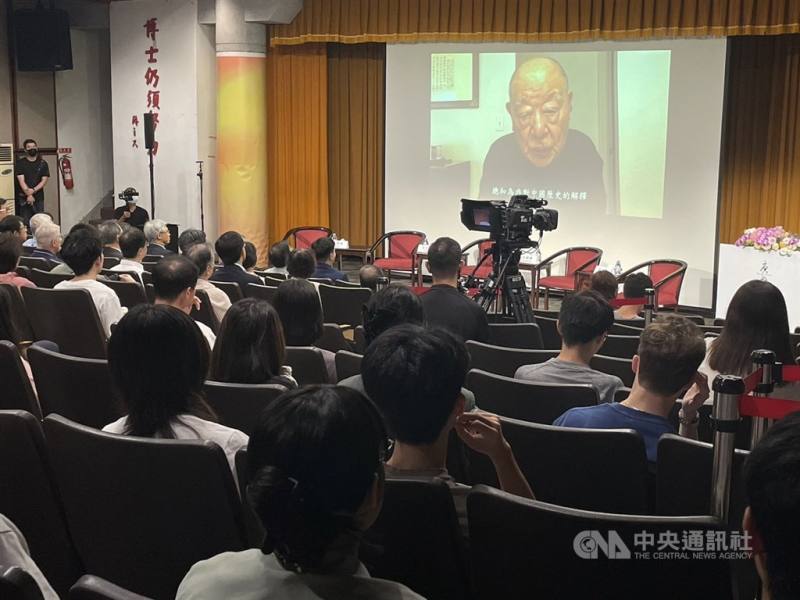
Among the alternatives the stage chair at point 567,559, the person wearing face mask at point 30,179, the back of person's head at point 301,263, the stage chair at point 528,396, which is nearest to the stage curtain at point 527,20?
the person wearing face mask at point 30,179

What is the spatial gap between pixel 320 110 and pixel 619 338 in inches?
294

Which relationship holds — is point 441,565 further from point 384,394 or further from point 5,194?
point 5,194

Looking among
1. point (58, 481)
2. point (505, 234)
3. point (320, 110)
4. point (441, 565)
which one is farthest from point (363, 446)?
point (320, 110)

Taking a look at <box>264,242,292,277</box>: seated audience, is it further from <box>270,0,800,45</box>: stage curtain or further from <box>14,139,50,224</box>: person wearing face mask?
<box>14,139,50,224</box>: person wearing face mask

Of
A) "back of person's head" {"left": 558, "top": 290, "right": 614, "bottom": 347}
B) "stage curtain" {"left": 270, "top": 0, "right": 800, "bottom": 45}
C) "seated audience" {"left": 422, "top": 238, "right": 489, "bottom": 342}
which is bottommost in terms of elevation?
"seated audience" {"left": 422, "top": 238, "right": 489, "bottom": 342}

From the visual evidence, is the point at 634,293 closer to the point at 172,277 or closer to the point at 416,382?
the point at 172,277

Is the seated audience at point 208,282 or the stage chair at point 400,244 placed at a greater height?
the seated audience at point 208,282

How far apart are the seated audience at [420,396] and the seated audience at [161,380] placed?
1.68 ft

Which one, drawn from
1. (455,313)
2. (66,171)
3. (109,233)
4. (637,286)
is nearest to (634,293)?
(637,286)

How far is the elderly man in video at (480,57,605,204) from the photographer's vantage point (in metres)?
10.0

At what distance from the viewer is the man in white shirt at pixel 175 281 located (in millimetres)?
4445

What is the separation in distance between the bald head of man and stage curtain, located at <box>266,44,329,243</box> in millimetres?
2435

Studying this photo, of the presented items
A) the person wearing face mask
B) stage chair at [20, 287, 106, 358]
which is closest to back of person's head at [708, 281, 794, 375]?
stage chair at [20, 287, 106, 358]

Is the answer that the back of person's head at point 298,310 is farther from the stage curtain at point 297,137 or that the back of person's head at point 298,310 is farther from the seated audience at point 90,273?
the stage curtain at point 297,137
